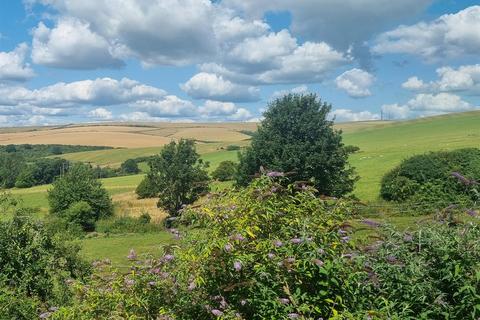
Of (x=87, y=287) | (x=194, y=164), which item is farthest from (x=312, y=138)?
(x=87, y=287)

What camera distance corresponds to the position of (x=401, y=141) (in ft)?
306

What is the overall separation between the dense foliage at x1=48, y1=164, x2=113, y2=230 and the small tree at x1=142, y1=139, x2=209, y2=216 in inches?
354

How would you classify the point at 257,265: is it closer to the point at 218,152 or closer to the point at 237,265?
the point at 237,265

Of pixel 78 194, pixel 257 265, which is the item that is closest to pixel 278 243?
pixel 257 265

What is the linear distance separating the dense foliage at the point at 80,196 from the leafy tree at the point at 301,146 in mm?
17759

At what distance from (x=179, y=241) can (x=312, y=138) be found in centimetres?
3696

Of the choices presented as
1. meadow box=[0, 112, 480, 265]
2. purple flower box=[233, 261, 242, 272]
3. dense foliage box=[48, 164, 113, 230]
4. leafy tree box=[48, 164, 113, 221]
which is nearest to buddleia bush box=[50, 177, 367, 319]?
purple flower box=[233, 261, 242, 272]

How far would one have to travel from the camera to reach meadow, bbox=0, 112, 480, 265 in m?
37.3

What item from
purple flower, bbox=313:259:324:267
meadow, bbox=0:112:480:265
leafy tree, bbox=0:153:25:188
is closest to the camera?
purple flower, bbox=313:259:324:267

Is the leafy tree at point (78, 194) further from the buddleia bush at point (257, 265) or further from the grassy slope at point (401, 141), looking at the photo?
the buddleia bush at point (257, 265)

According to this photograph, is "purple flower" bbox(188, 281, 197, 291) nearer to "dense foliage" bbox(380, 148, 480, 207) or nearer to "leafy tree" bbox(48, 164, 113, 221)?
"dense foliage" bbox(380, 148, 480, 207)

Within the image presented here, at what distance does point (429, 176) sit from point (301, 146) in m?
11.9

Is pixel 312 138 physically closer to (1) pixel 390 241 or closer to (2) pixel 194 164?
(2) pixel 194 164

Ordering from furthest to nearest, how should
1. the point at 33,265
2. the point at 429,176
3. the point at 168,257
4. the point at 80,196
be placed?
the point at 80,196 < the point at 429,176 < the point at 33,265 < the point at 168,257
